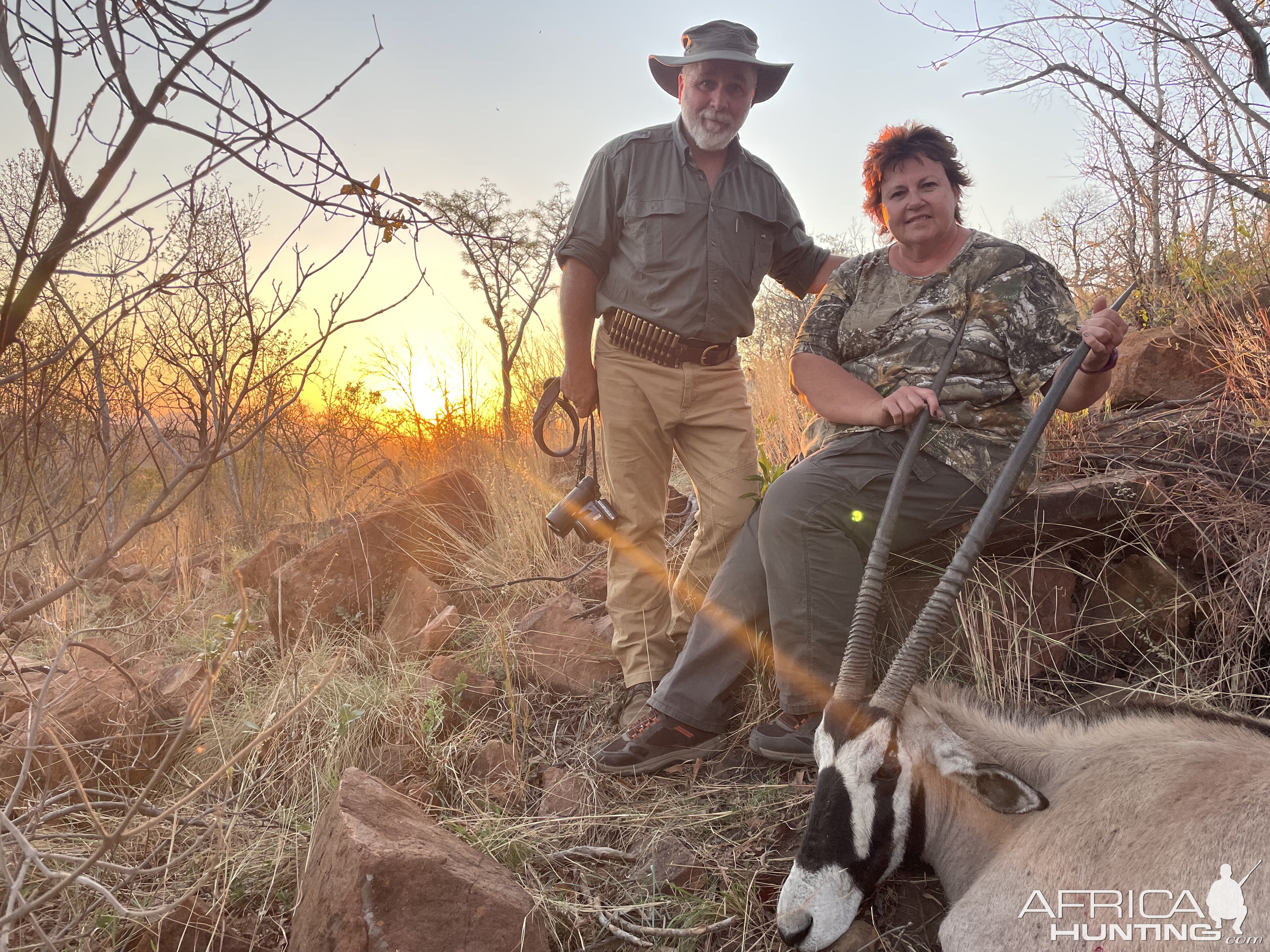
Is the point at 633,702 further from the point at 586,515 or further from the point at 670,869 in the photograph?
the point at 670,869

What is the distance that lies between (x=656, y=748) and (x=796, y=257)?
2528mm

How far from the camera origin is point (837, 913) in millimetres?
2080

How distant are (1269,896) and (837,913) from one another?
3.05 feet

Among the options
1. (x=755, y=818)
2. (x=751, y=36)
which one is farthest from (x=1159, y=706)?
(x=751, y=36)

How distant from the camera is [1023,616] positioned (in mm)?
3076

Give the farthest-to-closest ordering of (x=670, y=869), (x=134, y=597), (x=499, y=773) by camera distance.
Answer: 1. (x=134, y=597)
2. (x=499, y=773)
3. (x=670, y=869)

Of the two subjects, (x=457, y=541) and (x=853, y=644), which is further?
(x=457, y=541)

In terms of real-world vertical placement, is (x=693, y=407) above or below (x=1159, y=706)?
above

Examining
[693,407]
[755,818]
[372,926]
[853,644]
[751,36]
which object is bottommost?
[755,818]

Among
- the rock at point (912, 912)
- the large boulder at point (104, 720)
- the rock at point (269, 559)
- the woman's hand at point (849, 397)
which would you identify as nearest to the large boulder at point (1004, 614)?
the woman's hand at point (849, 397)

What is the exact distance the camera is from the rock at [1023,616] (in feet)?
9.77

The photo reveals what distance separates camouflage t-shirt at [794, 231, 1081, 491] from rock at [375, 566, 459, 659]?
2299mm

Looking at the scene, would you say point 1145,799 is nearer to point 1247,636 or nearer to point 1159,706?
point 1159,706

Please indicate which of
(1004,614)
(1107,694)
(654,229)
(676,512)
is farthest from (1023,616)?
(676,512)
